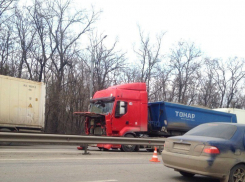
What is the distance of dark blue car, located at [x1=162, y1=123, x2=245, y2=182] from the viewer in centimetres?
574

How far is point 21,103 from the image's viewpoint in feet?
53.9

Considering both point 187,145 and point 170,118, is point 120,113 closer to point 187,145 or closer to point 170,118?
point 170,118

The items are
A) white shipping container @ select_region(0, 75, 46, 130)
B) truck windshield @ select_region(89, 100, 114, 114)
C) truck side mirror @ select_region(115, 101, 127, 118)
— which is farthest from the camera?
white shipping container @ select_region(0, 75, 46, 130)

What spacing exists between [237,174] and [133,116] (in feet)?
26.1

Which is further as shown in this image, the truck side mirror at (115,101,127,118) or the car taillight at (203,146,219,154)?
the truck side mirror at (115,101,127,118)

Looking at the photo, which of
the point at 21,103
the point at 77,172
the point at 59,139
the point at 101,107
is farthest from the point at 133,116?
the point at 21,103

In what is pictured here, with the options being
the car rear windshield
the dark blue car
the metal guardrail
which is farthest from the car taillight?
the metal guardrail

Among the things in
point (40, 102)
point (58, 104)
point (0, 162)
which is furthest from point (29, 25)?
point (0, 162)

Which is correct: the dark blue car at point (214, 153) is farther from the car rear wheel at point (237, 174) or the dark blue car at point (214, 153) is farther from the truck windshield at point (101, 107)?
the truck windshield at point (101, 107)

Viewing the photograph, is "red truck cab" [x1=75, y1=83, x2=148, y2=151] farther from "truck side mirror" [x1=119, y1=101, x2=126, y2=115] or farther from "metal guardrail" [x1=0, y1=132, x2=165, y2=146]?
"metal guardrail" [x1=0, y1=132, x2=165, y2=146]

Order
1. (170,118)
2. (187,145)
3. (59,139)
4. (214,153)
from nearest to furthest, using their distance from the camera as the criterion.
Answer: (214,153), (187,145), (59,139), (170,118)

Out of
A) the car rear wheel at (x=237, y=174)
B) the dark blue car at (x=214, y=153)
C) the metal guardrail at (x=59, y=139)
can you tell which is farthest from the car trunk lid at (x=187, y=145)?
the metal guardrail at (x=59, y=139)

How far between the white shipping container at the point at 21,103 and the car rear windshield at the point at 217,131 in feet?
40.1

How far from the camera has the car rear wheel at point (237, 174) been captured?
580 cm
